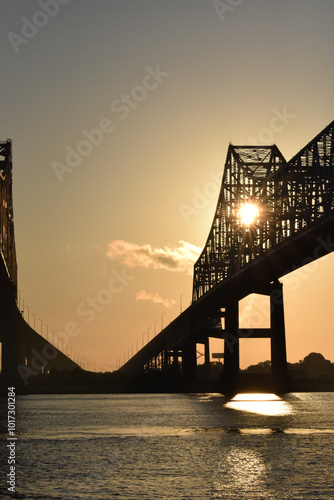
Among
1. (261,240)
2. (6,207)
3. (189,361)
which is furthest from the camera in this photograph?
(189,361)

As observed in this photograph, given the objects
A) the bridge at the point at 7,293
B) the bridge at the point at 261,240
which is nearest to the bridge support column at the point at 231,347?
the bridge at the point at 261,240

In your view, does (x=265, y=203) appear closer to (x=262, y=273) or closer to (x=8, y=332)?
(x=262, y=273)

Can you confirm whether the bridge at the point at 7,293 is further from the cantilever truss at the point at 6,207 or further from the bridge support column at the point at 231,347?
the bridge support column at the point at 231,347

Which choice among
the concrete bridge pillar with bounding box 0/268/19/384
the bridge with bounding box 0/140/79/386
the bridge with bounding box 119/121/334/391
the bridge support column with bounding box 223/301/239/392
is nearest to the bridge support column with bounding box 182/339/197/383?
the bridge with bounding box 119/121/334/391

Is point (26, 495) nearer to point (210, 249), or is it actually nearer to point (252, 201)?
point (252, 201)

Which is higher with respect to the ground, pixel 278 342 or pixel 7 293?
pixel 7 293

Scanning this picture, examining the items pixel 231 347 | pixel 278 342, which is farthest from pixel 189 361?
pixel 278 342

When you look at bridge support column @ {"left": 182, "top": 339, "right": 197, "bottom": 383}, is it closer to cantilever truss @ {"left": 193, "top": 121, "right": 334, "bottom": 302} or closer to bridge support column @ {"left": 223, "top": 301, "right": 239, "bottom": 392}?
cantilever truss @ {"left": 193, "top": 121, "right": 334, "bottom": 302}
